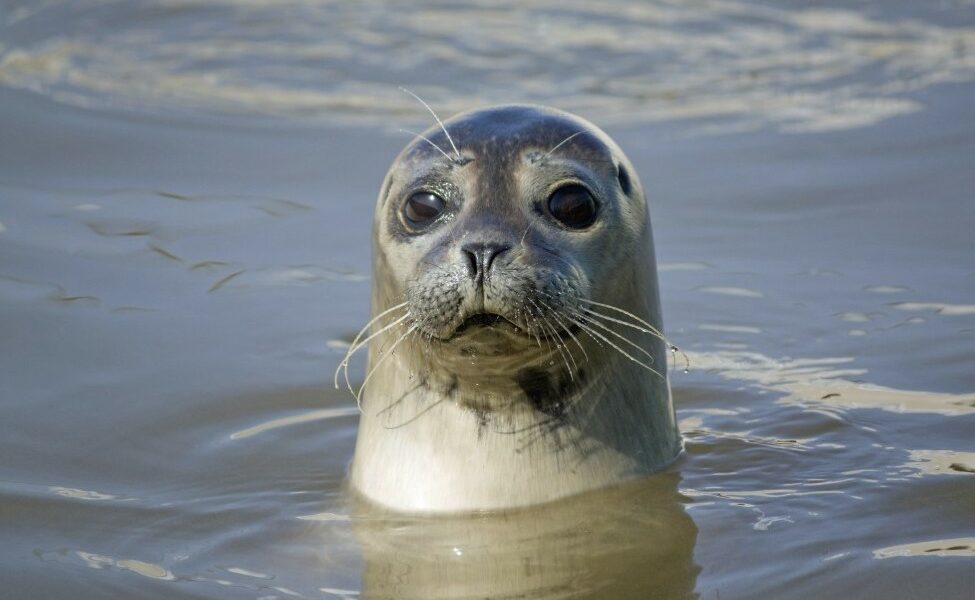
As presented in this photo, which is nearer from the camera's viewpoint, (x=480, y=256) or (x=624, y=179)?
(x=480, y=256)

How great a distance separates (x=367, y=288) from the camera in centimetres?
700

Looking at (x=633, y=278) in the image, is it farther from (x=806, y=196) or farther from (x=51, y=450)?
(x=806, y=196)

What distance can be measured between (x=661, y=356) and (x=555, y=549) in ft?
2.72

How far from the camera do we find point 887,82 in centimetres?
1024

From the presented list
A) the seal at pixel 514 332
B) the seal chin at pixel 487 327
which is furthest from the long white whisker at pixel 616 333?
the seal chin at pixel 487 327

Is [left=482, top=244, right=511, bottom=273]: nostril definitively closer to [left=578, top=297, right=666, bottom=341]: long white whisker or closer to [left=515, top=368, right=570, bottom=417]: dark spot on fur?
[left=578, top=297, right=666, bottom=341]: long white whisker

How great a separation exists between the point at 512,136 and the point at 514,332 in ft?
2.19

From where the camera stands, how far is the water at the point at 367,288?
14.7ft

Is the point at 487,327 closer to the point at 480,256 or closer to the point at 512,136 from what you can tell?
the point at 480,256

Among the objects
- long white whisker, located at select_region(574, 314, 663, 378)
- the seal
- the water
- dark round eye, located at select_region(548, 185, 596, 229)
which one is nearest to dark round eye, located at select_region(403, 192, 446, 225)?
the seal

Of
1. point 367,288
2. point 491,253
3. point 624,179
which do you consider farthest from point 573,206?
point 367,288

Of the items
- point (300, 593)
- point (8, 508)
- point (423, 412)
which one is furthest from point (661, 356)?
point (8, 508)

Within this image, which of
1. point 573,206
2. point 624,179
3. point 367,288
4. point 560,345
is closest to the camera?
point 560,345

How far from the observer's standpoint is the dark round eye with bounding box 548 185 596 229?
4535 mm
